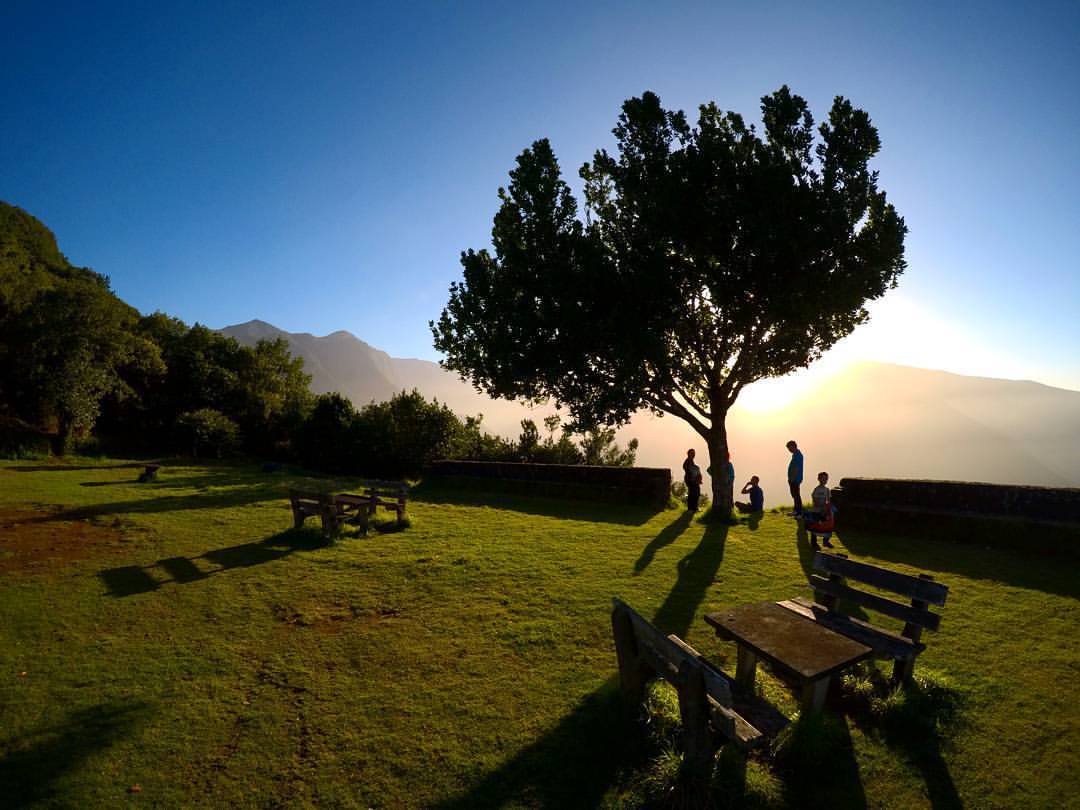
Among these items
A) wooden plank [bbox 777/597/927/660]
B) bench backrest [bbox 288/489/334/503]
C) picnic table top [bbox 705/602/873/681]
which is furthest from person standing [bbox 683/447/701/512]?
bench backrest [bbox 288/489/334/503]

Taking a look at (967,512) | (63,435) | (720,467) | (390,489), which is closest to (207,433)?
(63,435)

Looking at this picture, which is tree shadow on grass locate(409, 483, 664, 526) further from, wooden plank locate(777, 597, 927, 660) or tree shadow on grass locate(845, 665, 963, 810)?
tree shadow on grass locate(845, 665, 963, 810)

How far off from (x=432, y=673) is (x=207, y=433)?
35.3 metres

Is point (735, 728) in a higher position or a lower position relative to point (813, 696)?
higher

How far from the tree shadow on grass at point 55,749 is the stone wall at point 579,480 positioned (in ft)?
45.2

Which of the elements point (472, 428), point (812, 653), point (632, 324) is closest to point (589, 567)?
point (812, 653)

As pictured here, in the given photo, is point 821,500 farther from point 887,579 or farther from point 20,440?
point 20,440

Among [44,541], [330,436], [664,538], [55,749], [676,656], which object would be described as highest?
[330,436]

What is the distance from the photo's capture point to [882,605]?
5520mm

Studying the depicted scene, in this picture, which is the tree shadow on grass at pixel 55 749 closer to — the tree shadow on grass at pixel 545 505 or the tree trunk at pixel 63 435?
the tree shadow on grass at pixel 545 505

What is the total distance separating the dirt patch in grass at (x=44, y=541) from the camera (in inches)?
356

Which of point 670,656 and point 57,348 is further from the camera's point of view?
point 57,348

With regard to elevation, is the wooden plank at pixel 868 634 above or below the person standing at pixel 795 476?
below

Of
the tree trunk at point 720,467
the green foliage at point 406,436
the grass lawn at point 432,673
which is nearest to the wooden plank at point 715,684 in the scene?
the grass lawn at point 432,673
